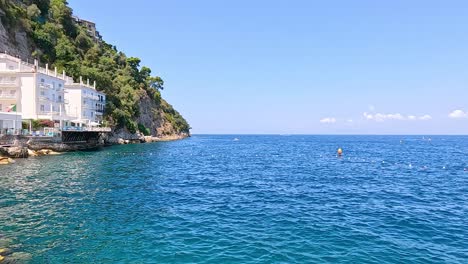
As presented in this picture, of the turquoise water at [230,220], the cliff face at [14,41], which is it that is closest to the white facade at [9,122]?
the turquoise water at [230,220]

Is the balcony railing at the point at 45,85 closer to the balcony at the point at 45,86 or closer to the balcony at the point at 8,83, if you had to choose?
the balcony at the point at 45,86

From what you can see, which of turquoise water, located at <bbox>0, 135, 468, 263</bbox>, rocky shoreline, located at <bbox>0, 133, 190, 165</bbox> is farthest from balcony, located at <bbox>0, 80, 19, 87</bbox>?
turquoise water, located at <bbox>0, 135, 468, 263</bbox>

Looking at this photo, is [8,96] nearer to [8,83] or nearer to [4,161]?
[8,83]

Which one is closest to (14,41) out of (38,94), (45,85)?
(45,85)

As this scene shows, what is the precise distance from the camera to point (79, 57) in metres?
95.8

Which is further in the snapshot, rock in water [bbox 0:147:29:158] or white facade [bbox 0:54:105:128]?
white facade [bbox 0:54:105:128]

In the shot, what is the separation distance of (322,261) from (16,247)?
14.1m

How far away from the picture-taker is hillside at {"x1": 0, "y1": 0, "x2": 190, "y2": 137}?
7281 cm

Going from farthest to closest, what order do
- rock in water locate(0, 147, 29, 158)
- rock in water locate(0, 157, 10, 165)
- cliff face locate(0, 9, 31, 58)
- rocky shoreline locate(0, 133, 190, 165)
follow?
cliff face locate(0, 9, 31, 58) < rocky shoreline locate(0, 133, 190, 165) < rock in water locate(0, 147, 29, 158) < rock in water locate(0, 157, 10, 165)

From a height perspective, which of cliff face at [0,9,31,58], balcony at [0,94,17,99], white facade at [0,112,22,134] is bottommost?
white facade at [0,112,22,134]

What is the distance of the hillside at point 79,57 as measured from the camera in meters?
72.8

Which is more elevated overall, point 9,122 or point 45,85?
point 45,85

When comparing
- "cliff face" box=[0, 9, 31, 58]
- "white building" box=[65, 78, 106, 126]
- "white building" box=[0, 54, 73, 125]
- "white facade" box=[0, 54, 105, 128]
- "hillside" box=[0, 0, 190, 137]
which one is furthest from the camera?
"white building" box=[65, 78, 106, 126]

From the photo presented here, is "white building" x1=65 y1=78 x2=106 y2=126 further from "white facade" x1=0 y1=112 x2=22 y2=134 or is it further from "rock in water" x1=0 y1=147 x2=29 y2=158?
"rock in water" x1=0 y1=147 x2=29 y2=158
